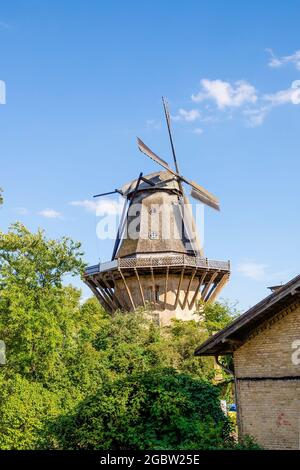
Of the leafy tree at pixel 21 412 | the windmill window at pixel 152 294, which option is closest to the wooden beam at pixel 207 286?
the windmill window at pixel 152 294

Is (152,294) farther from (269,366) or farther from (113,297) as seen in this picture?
(269,366)

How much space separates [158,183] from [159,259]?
7.15 metres

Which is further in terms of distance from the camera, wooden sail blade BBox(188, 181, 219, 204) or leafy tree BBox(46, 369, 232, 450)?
wooden sail blade BBox(188, 181, 219, 204)

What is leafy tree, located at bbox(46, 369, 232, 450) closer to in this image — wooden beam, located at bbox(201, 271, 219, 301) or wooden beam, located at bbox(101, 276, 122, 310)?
wooden beam, located at bbox(201, 271, 219, 301)

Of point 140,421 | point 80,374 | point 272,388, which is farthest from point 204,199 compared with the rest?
point 272,388

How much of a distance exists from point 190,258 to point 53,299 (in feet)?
61.4

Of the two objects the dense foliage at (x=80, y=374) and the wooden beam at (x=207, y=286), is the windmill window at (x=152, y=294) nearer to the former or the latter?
the wooden beam at (x=207, y=286)

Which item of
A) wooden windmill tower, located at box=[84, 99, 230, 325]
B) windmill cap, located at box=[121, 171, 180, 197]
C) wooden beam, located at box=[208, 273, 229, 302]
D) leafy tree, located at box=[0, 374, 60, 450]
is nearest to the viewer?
leafy tree, located at box=[0, 374, 60, 450]

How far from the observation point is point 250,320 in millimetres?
12836

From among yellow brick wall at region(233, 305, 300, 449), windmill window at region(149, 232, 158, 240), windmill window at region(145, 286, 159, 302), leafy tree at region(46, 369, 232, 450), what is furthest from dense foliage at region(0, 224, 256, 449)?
windmill window at region(149, 232, 158, 240)

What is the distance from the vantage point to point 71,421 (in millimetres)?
14102

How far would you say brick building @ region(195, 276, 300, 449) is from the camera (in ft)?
40.7

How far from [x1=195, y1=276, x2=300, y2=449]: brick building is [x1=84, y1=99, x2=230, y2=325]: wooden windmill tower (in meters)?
23.9

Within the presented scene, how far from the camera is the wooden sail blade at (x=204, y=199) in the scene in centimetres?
4334
